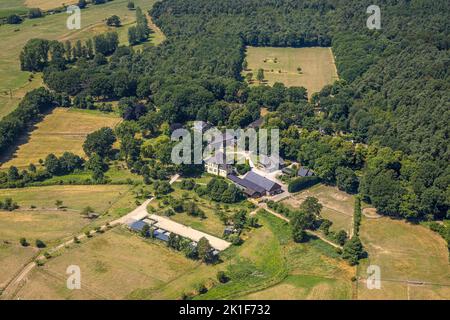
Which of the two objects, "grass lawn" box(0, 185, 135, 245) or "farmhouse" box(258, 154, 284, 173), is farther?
"farmhouse" box(258, 154, 284, 173)

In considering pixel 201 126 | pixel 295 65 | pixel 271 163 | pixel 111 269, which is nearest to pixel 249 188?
pixel 271 163

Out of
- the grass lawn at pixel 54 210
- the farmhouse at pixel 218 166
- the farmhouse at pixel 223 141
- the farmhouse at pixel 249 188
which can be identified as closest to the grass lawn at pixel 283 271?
the farmhouse at pixel 249 188

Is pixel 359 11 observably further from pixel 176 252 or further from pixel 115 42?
pixel 176 252

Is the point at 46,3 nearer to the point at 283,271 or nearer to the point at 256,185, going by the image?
the point at 256,185

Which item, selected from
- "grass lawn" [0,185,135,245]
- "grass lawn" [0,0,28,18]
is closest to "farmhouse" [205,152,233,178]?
"grass lawn" [0,185,135,245]

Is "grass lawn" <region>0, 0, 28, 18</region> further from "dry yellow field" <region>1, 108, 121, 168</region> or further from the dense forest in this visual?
"dry yellow field" <region>1, 108, 121, 168</region>

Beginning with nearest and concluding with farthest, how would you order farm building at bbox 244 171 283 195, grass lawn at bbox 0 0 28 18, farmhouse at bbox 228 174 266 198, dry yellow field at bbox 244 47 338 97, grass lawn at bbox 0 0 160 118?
farmhouse at bbox 228 174 266 198 → farm building at bbox 244 171 283 195 → grass lawn at bbox 0 0 160 118 → dry yellow field at bbox 244 47 338 97 → grass lawn at bbox 0 0 28 18

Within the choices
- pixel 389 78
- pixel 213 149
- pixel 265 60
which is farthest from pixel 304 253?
pixel 265 60
